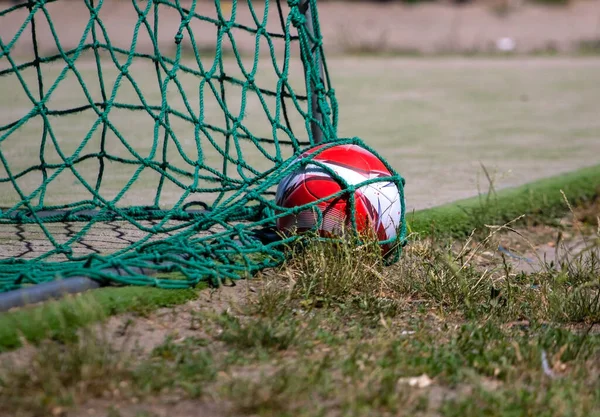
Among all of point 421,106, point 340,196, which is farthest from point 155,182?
point 421,106

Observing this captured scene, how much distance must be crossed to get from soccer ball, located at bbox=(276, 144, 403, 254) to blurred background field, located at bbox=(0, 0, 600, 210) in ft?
3.36

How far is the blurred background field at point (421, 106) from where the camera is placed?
6461 mm

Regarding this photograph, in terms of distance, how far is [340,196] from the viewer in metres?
4.09

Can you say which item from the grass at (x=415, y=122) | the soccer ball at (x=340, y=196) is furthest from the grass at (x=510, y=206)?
the soccer ball at (x=340, y=196)

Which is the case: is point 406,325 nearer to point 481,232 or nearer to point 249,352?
point 249,352

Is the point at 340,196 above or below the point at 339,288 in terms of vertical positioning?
above

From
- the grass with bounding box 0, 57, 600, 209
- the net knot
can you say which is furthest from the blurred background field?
the net knot

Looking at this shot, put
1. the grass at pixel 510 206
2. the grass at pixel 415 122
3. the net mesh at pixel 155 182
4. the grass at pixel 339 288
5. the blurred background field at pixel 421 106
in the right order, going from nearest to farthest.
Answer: the grass at pixel 339 288 < the net mesh at pixel 155 182 < the grass at pixel 510 206 < the grass at pixel 415 122 < the blurred background field at pixel 421 106

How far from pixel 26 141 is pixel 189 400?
5.22 m

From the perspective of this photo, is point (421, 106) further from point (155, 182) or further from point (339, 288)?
point (339, 288)

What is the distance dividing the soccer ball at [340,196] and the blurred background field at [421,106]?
102 centimetres

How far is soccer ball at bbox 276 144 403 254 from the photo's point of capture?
408 cm

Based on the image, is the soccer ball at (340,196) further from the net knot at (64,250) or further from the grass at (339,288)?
the net knot at (64,250)

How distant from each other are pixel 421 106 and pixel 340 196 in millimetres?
6264
